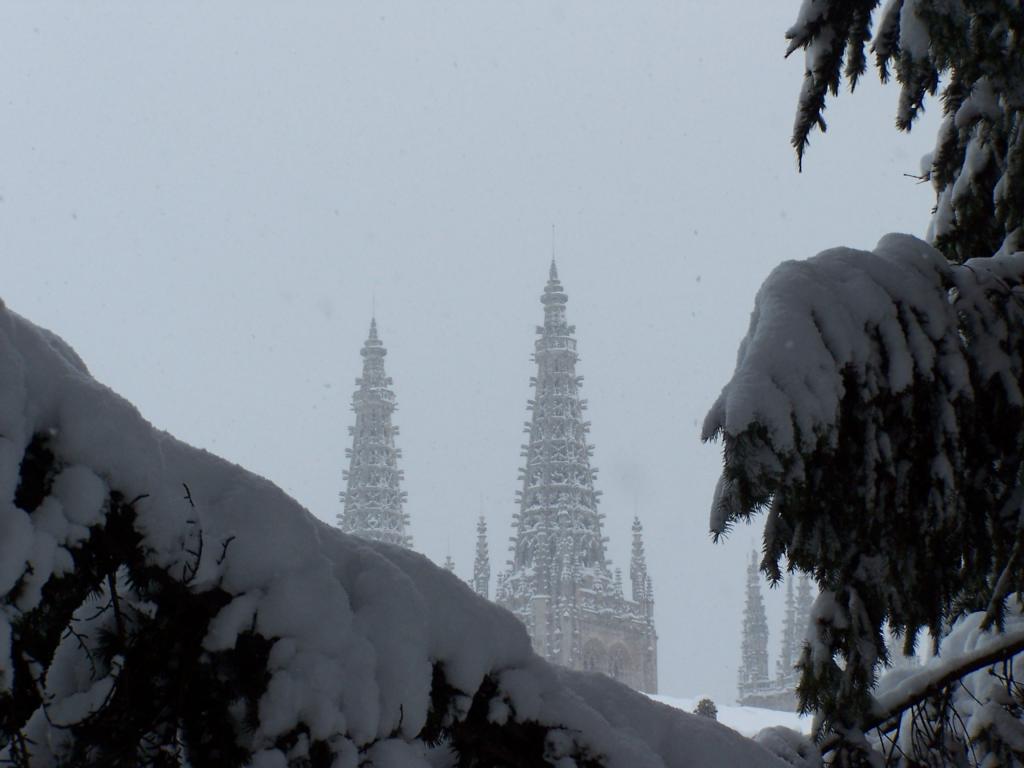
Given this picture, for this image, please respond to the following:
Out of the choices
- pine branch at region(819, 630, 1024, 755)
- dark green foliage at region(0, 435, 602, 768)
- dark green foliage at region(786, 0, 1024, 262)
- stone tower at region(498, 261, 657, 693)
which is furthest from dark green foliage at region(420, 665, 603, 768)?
stone tower at region(498, 261, 657, 693)

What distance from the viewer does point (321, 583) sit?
225 cm

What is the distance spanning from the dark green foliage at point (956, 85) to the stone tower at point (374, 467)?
61803mm

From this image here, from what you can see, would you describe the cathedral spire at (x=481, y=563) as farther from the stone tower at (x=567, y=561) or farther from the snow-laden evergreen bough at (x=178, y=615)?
the snow-laden evergreen bough at (x=178, y=615)

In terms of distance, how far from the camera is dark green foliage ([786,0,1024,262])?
4062 millimetres

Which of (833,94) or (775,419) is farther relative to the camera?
(833,94)

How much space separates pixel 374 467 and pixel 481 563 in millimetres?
7399

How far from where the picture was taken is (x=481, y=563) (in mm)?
67812

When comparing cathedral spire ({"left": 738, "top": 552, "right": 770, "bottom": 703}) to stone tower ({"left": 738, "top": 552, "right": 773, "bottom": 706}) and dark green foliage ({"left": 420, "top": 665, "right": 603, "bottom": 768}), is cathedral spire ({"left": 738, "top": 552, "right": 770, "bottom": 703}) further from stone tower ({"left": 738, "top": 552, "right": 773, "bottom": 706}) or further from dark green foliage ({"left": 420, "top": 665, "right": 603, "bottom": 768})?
dark green foliage ({"left": 420, "top": 665, "right": 603, "bottom": 768})

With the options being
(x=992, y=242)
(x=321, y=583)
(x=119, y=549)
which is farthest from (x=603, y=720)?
(x=992, y=242)

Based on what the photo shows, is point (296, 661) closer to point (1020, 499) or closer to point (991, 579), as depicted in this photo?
point (1020, 499)

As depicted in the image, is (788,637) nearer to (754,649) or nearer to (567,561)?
(754,649)

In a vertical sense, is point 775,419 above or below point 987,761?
above

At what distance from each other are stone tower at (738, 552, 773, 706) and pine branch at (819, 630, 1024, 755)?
78898mm

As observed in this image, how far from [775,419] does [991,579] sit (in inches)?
77.3
